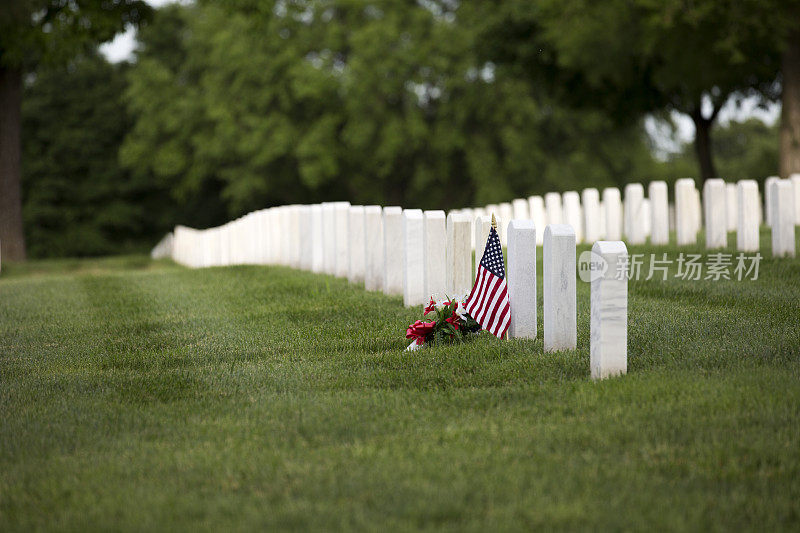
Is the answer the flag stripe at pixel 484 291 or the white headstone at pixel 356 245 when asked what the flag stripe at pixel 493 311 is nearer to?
the flag stripe at pixel 484 291

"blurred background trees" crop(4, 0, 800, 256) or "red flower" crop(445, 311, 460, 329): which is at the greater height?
"blurred background trees" crop(4, 0, 800, 256)

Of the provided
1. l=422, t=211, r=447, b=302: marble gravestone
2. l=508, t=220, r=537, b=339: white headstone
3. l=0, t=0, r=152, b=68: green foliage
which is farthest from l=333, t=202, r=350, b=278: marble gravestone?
l=0, t=0, r=152, b=68: green foliage

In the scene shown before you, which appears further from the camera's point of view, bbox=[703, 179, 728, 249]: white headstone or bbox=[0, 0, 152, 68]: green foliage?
bbox=[0, 0, 152, 68]: green foliage

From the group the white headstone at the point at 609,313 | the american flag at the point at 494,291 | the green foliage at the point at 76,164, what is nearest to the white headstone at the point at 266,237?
the american flag at the point at 494,291

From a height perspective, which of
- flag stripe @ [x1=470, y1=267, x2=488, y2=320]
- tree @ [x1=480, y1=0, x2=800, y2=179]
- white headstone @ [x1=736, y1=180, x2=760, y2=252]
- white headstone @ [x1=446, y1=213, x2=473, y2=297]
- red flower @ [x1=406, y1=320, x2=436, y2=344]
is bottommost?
red flower @ [x1=406, y1=320, x2=436, y2=344]

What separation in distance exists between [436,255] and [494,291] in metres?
1.43

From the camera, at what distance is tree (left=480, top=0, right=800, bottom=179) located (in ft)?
69.4

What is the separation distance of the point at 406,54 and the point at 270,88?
6.09m

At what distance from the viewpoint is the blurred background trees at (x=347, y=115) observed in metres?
30.6

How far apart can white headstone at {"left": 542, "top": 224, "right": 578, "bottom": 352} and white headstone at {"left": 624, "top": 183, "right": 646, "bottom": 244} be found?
898cm

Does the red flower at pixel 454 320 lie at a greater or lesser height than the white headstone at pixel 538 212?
lesser

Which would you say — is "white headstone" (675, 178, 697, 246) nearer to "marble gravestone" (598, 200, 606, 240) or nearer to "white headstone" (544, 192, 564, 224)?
"marble gravestone" (598, 200, 606, 240)

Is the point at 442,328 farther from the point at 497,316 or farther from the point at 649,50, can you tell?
the point at 649,50

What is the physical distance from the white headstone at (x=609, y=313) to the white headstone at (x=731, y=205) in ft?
26.5
